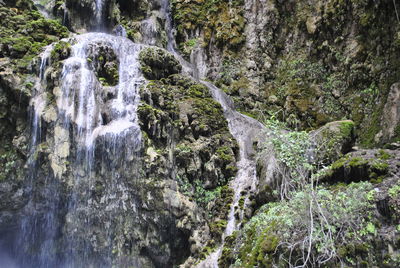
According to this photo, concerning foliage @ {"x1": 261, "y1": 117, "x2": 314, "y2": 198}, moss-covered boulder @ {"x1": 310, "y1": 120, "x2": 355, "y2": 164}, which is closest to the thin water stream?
foliage @ {"x1": 261, "y1": 117, "x2": 314, "y2": 198}

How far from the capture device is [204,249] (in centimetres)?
1086

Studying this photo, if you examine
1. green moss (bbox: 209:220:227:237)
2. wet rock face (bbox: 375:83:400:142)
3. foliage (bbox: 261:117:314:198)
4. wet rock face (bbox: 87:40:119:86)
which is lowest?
green moss (bbox: 209:220:227:237)

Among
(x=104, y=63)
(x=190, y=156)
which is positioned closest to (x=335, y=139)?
(x=190, y=156)

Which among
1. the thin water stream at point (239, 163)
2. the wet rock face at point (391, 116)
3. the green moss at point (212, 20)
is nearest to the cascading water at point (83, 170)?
the thin water stream at point (239, 163)

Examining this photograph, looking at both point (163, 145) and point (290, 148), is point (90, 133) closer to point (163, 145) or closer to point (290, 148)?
point (163, 145)

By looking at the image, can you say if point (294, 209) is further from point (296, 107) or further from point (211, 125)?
point (296, 107)

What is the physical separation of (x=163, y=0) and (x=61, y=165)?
16.3m

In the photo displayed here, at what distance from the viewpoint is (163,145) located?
41.6ft

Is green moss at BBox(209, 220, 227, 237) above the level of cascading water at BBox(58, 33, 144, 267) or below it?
below

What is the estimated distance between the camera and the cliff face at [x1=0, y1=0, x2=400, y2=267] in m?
9.77

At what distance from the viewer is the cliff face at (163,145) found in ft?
32.1

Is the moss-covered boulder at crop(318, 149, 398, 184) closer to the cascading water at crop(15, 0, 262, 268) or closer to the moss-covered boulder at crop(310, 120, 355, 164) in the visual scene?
the moss-covered boulder at crop(310, 120, 355, 164)

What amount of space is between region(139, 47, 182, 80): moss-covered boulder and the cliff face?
107 millimetres

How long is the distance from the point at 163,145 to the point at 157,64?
492 cm
